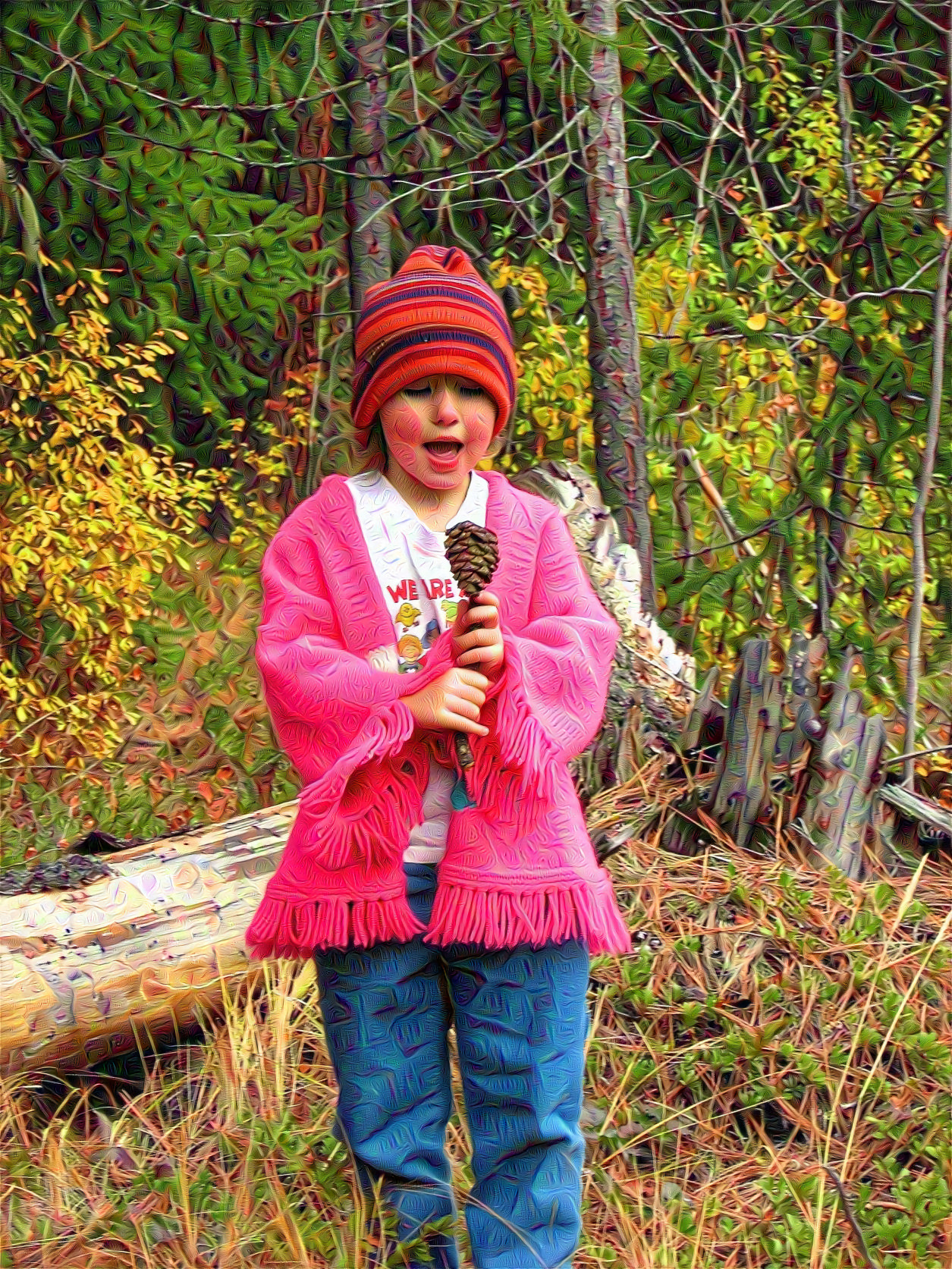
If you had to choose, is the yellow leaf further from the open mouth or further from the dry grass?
the open mouth

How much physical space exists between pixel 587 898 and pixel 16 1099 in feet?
5.22

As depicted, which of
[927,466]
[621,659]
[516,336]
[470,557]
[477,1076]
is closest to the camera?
[470,557]

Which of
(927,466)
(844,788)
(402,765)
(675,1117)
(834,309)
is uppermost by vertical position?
(834,309)

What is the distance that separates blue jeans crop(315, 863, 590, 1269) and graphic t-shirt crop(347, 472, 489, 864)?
74 millimetres

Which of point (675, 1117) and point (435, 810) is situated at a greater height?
point (435, 810)

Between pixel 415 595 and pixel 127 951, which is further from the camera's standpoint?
pixel 127 951

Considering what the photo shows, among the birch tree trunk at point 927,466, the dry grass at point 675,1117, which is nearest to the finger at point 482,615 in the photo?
the dry grass at point 675,1117

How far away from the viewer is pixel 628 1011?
3.47 metres

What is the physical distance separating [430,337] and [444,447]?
0.18 meters

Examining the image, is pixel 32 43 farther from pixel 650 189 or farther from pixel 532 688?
pixel 532 688

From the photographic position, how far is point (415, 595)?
2.38 metres

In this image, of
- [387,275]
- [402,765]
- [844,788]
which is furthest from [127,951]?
[387,275]

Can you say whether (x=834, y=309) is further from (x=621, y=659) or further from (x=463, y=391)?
(x=463, y=391)

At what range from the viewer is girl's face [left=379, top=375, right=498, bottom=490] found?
2338 millimetres
